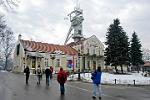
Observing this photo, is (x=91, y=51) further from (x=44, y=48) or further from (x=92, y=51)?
(x=44, y=48)

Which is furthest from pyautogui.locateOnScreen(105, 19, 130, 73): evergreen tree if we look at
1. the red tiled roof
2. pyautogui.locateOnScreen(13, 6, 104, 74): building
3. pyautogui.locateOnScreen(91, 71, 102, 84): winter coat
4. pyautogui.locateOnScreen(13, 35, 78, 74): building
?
pyautogui.locateOnScreen(91, 71, 102, 84): winter coat

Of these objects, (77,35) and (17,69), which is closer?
(17,69)

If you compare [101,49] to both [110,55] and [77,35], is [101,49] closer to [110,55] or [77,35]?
[77,35]

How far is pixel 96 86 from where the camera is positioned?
17.0 m

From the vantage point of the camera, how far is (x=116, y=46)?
2239 inches

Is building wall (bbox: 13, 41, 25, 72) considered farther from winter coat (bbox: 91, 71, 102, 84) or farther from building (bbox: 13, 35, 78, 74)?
winter coat (bbox: 91, 71, 102, 84)

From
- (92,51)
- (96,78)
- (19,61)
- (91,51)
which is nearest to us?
(96,78)

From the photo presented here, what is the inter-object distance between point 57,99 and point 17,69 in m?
59.8

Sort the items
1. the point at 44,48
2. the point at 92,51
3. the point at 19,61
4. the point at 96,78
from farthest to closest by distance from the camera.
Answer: the point at 92,51
the point at 19,61
the point at 44,48
the point at 96,78

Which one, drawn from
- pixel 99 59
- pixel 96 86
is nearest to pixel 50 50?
Result: pixel 99 59

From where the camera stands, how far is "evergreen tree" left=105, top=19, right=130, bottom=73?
56.5 metres

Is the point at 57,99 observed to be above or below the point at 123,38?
below

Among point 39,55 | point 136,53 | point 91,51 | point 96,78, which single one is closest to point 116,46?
point 136,53

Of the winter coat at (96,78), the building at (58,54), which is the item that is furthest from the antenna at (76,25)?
the winter coat at (96,78)
